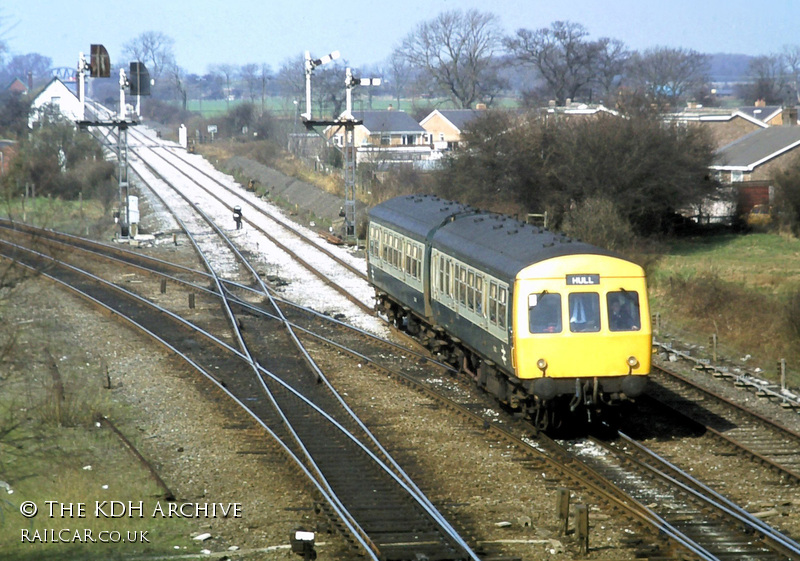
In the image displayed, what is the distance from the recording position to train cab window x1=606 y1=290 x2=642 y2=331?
520 inches

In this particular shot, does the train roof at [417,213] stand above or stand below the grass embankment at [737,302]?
above

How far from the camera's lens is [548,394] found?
512 inches

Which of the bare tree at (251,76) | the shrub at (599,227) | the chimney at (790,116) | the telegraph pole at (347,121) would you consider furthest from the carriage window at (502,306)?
the bare tree at (251,76)

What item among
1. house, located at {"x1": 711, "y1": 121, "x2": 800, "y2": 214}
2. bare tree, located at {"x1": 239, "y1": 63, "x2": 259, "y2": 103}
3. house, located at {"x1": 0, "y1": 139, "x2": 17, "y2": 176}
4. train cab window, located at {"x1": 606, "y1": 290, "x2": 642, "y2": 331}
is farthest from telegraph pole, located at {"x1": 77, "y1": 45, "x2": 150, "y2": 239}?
bare tree, located at {"x1": 239, "y1": 63, "x2": 259, "y2": 103}

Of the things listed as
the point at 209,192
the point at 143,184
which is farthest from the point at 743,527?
the point at 143,184

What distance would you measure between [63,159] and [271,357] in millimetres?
40014

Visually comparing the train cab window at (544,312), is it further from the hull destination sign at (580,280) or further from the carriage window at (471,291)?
the carriage window at (471,291)

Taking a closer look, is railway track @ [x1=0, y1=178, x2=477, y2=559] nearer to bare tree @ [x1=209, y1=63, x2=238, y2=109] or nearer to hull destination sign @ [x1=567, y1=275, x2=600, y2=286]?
hull destination sign @ [x1=567, y1=275, x2=600, y2=286]

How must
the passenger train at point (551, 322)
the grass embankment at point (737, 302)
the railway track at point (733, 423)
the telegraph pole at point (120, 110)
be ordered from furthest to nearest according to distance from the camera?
the telegraph pole at point (120, 110) < the grass embankment at point (737, 302) < the passenger train at point (551, 322) < the railway track at point (733, 423)

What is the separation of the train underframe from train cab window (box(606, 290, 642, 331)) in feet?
2.42

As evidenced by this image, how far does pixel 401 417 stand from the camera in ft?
48.4

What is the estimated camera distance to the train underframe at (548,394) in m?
13.1

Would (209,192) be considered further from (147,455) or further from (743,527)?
(743,527)

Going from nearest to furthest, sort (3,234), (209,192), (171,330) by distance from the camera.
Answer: (171,330) → (3,234) → (209,192)
